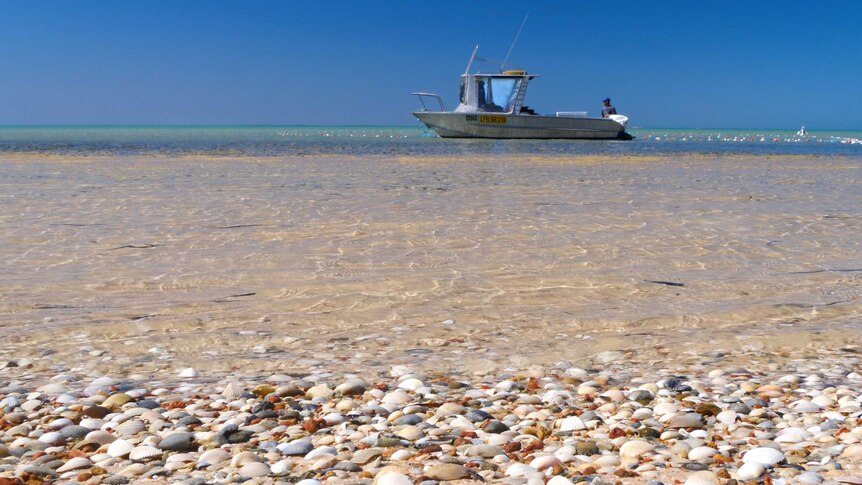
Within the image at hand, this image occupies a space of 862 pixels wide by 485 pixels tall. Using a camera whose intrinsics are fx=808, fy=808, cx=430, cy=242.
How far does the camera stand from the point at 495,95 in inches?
1644

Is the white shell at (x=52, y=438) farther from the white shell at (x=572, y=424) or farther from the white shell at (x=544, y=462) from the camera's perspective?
the white shell at (x=572, y=424)

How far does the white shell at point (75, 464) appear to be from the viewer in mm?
2485

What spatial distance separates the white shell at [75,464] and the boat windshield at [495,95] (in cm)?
3989

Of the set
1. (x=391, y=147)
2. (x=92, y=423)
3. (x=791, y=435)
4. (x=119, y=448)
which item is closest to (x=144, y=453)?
(x=119, y=448)

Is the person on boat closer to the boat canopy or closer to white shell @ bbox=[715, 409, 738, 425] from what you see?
the boat canopy

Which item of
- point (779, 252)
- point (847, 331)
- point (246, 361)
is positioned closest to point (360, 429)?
point (246, 361)

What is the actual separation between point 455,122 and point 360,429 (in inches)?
1516

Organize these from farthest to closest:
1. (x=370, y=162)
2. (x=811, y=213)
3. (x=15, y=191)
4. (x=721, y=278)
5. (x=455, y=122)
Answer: (x=455, y=122) < (x=370, y=162) < (x=15, y=191) < (x=811, y=213) < (x=721, y=278)

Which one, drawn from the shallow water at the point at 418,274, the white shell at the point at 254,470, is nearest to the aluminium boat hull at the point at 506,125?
the shallow water at the point at 418,274

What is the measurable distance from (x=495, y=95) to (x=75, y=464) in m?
40.4

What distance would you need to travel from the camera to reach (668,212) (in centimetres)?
966

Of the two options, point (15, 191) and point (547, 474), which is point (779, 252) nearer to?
point (547, 474)

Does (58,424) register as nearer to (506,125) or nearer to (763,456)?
(763,456)

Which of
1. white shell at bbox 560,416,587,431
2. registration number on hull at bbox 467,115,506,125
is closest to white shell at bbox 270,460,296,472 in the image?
white shell at bbox 560,416,587,431
